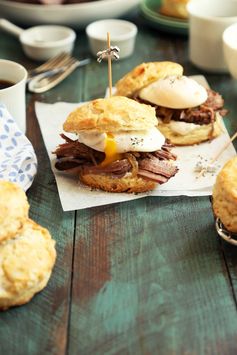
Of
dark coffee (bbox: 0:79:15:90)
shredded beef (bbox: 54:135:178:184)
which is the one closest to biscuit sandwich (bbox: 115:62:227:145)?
shredded beef (bbox: 54:135:178:184)

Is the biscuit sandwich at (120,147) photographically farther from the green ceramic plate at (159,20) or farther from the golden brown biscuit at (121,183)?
the green ceramic plate at (159,20)

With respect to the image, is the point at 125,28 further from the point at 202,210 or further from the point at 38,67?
the point at 202,210

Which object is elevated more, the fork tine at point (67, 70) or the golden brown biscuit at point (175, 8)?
the golden brown biscuit at point (175, 8)

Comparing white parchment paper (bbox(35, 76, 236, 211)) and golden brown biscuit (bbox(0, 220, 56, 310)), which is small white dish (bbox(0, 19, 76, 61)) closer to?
white parchment paper (bbox(35, 76, 236, 211))

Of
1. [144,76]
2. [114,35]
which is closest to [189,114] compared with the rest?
[144,76]

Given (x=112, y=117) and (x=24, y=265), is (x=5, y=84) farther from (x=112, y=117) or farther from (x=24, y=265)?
(x=24, y=265)

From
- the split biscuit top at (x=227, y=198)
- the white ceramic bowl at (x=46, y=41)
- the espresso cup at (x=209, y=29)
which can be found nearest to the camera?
the split biscuit top at (x=227, y=198)

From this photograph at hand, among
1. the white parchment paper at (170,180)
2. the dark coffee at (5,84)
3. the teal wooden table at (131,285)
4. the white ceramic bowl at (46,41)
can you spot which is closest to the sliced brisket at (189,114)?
the white parchment paper at (170,180)
